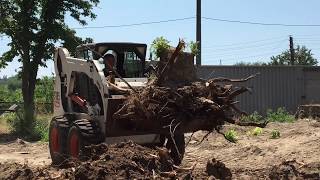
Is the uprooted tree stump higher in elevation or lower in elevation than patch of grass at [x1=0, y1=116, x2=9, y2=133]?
higher

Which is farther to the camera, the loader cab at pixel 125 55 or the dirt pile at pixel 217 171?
the loader cab at pixel 125 55

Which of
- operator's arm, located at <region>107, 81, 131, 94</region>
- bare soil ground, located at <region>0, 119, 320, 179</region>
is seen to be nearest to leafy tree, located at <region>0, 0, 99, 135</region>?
bare soil ground, located at <region>0, 119, 320, 179</region>

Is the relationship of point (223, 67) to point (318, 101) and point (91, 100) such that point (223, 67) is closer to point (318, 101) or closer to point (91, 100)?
point (318, 101)

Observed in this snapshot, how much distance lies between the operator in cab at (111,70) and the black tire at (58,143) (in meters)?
1.78

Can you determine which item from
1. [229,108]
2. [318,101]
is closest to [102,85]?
[229,108]

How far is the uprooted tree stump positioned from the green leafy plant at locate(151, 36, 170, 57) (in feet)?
0.84

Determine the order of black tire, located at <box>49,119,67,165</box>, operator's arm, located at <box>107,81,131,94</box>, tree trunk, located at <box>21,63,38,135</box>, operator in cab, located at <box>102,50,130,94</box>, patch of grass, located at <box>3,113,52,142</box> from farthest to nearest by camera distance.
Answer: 1. tree trunk, located at <box>21,63,38,135</box>
2. patch of grass, located at <box>3,113,52,142</box>
3. black tire, located at <box>49,119,67,165</box>
4. operator in cab, located at <box>102,50,130,94</box>
5. operator's arm, located at <box>107,81,131,94</box>

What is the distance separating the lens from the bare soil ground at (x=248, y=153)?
34.9ft

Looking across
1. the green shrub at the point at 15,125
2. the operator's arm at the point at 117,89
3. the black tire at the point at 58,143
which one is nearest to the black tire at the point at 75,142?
the black tire at the point at 58,143

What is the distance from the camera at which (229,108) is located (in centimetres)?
976

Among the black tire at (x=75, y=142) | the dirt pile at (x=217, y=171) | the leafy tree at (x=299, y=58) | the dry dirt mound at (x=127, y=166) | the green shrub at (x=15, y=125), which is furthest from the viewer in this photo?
the leafy tree at (x=299, y=58)

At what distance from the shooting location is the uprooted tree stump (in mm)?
9281

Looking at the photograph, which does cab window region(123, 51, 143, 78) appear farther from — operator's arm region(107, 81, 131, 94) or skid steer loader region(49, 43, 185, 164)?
operator's arm region(107, 81, 131, 94)

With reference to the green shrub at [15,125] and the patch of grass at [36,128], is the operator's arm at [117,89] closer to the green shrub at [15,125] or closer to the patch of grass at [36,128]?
the patch of grass at [36,128]
